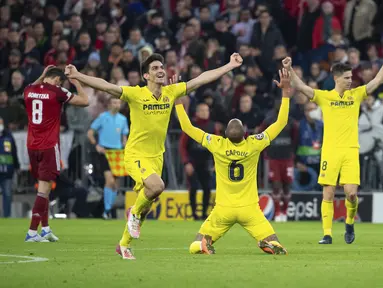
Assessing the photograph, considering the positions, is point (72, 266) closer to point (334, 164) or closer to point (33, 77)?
point (334, 164)

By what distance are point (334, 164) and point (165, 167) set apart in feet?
32.4

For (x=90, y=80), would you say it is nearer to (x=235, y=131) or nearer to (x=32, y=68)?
(x=235, y=131)

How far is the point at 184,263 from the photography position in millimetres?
12344

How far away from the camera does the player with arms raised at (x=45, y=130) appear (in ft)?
55.0

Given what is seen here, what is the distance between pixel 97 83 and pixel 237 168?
2.15 m

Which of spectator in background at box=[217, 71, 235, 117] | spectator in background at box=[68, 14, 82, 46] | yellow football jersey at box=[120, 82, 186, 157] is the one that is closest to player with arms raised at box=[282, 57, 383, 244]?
yellow football jersey at box=[120, 82, 186, 157]

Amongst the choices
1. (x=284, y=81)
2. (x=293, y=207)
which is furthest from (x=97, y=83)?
(x=293, y=207)

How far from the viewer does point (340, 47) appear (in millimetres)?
26453

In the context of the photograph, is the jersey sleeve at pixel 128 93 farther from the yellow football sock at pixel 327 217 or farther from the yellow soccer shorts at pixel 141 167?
the yellow football sock at pixel 327 217

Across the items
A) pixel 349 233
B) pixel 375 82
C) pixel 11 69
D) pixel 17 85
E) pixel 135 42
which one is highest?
pixel 135 42

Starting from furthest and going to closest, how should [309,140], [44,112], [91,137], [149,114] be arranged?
[309,140] < [91,137] < [44,112] < [149,114]

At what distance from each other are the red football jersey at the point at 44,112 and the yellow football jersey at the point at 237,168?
11.7ft

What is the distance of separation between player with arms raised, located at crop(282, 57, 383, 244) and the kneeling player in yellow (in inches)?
110

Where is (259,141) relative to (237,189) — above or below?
above
